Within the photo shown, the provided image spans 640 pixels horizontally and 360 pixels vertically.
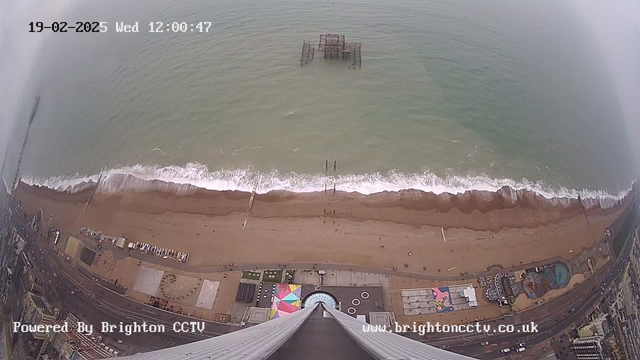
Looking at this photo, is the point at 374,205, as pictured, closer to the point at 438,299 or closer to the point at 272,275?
the point at 438,299

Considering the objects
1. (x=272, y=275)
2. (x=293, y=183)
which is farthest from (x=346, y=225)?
(x=272, y=275)

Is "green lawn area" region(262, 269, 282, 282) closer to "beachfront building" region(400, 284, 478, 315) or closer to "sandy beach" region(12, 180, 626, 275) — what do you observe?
"sandy beach" region(12, 180, 626, 275)

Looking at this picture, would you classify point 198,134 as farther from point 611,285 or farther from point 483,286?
point 611,285

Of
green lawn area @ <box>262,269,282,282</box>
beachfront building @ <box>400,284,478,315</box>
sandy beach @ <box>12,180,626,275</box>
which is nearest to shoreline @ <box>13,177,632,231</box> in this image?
sandy beach @ <box>12,180,626,275</box>

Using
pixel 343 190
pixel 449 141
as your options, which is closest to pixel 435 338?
pixel 343 190

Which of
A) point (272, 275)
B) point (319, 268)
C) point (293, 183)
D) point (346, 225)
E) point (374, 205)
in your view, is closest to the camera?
point (272, 275)

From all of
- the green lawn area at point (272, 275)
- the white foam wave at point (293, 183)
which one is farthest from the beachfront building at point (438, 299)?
the white foam wave at point (293, 183)

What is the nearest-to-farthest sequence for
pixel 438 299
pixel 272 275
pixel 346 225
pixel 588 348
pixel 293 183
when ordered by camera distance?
1. pixel 588 348
2. pixel 438 299
3. pixel 272 275
4. pixel 346 225
5. pixel 293 183

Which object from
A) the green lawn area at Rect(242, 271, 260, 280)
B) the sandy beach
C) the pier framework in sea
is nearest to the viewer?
the green lawn area at Rect(242, 271, 260, 280)
